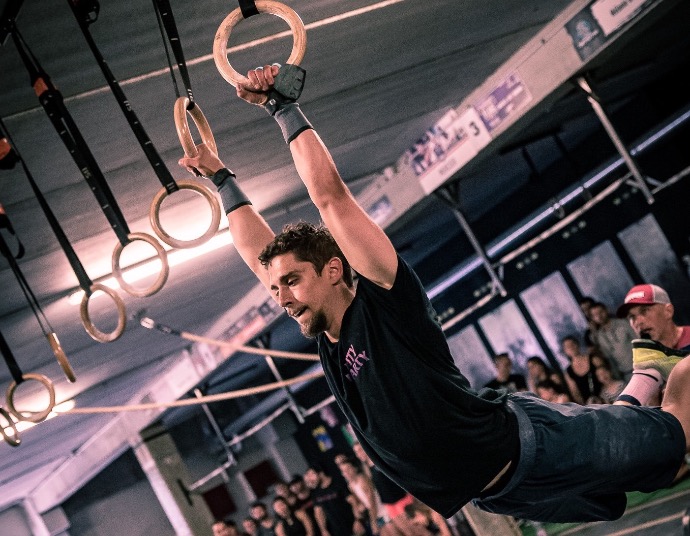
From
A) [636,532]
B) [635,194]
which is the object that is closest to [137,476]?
[635,194]

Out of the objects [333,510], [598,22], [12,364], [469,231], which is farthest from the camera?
[333,510]

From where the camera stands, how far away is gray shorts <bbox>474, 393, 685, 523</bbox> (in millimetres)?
2088

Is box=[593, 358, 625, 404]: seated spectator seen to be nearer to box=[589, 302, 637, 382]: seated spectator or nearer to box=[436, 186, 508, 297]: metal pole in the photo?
box=[589, 302, 637, 382]: seated spectator

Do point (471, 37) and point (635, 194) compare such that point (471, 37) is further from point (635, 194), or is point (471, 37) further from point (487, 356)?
point (487, 356)

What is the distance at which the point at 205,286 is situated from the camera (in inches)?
321

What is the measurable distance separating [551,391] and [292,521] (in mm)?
3147

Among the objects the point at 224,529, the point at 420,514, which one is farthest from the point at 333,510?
the point at 224,529

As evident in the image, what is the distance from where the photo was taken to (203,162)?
2514 millimetres

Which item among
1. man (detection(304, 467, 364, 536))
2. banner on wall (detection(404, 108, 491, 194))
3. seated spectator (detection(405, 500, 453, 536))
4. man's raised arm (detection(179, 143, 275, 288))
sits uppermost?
banner on wall (detection(404, 108, 491, 194))

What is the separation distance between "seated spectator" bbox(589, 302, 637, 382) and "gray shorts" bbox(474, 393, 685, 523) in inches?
195

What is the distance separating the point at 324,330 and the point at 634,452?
88 cm

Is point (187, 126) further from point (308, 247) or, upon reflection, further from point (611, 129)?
point (611, 129)

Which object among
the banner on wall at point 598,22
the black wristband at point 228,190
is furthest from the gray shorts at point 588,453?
the banner on wall at point 598,22

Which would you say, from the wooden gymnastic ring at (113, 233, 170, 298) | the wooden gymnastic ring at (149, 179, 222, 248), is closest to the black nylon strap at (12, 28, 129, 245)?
the wooden gymnastic ring at (113, 233, 170, 298)
